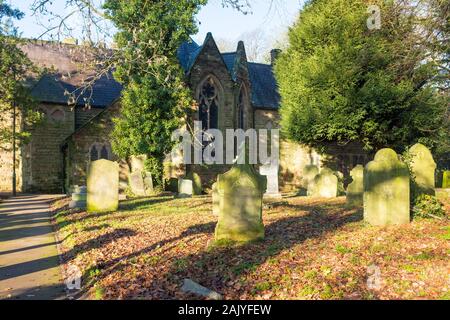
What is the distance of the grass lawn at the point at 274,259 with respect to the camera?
4934mm

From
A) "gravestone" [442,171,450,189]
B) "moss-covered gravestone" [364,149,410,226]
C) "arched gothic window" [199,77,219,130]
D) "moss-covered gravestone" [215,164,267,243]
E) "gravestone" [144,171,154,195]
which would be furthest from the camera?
"arched gothic window" [199,77,219,130]

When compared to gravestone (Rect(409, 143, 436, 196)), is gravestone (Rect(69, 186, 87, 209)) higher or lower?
lower

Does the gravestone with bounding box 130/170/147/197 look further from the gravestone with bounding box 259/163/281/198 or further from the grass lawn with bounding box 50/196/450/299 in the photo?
the grass lawn with bounding box 50/196/450/299

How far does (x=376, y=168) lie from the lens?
8445 millimetres

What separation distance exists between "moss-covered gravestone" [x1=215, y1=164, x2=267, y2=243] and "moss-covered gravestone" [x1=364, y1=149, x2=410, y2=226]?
2.39 metres

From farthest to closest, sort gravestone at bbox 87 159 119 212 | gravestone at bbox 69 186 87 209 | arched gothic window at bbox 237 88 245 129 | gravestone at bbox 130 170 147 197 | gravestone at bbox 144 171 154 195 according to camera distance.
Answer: arched gothic window at bbox 237 88 245 129 < gravestone at bbox 144 171 154 195 < gravestone at bbox 130 170 147 197 < gravestone at bbox 69 186 87 209 < gravestone at bbox 87 159 119 212

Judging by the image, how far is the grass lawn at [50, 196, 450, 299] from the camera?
194 inches

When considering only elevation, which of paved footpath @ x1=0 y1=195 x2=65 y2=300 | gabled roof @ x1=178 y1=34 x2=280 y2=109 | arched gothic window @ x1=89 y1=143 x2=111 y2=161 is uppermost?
gabled roof @ x1=178 y1=34 x2=280 y2=109

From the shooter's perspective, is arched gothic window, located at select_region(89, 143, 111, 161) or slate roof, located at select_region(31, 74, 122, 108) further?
slate roof, located at select_region(31, 74, 122, 108)

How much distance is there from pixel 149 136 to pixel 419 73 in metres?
12.3

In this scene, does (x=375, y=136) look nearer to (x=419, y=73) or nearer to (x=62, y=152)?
(x=419, y=73)

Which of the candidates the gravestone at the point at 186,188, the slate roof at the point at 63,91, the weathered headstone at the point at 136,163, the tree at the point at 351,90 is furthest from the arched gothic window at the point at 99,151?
the tree at the point at 351,90

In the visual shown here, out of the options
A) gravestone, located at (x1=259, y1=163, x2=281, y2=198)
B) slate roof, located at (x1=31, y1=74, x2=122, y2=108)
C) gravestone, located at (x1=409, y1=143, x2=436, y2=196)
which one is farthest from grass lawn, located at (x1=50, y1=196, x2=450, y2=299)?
slate roof, located at (x1=31, y1=74, x2=122, y2=108)
